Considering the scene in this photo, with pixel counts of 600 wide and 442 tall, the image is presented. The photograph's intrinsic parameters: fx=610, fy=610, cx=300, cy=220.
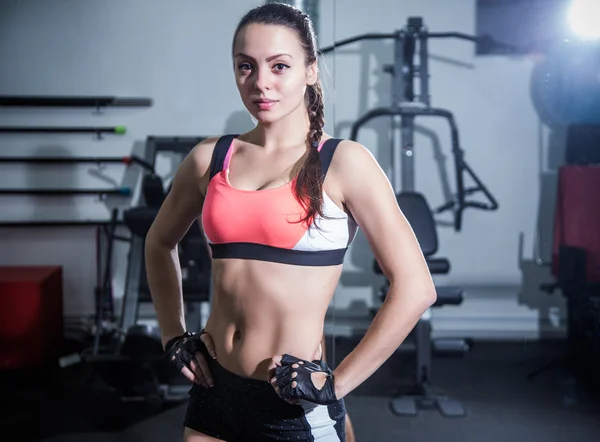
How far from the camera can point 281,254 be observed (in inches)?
43.0

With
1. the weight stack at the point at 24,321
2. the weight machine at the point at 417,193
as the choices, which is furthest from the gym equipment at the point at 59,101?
the weight machine at the point at 417,193

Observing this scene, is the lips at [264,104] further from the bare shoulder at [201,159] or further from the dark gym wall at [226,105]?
the dark gym wall at [226,105]

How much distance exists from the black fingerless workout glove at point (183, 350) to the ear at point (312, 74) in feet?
1.80

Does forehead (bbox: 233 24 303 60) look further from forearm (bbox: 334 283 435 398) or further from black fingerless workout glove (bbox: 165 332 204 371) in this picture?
black fingerless workout glove (bbox: 165 332 204 371)

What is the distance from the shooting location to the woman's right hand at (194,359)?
3.93 ft

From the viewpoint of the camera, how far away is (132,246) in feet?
11.6

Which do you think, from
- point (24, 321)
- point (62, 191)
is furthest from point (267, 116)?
point (62, 191)

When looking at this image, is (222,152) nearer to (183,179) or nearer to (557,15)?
(183,179)

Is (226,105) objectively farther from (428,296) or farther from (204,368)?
(428,296)

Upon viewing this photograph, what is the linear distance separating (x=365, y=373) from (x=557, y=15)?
3888 mm

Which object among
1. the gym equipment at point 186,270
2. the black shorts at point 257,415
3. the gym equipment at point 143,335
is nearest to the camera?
the black shorts at point 257,415

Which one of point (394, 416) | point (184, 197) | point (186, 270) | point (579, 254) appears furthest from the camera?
point (579, 254)

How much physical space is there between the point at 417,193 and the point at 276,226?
7.50 ft

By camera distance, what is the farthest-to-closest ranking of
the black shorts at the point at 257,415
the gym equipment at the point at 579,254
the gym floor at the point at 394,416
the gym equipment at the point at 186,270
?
1. the gym equipment at the point at 579,254
2. the gym equipment at the point at 186,270
3. the gym floor at the point at 394,416
4. the black shorts at the point at 257,415
